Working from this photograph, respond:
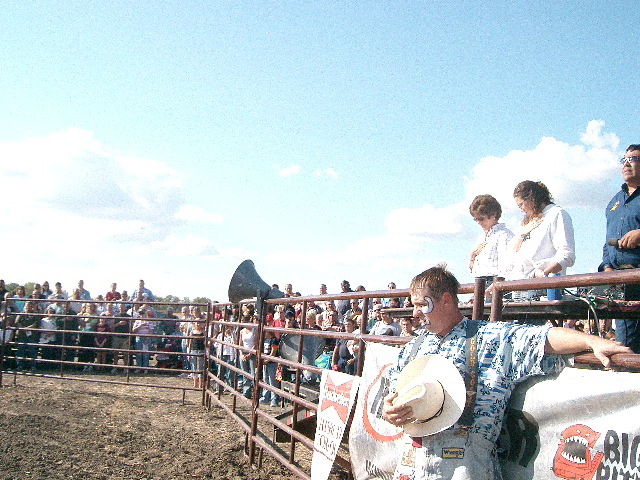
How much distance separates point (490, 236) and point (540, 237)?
2.16ft

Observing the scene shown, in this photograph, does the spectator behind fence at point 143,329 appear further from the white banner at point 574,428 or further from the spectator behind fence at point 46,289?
the white banner at point 574,428

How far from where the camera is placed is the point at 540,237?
4500mm

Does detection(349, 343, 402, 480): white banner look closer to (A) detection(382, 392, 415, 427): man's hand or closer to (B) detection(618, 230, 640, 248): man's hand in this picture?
(A) detection(382, 392, 415, 427): man's hand

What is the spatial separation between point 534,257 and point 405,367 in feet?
7.03

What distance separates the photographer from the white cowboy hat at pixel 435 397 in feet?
8.43

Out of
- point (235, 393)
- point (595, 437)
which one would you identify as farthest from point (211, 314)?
point (595, 437)

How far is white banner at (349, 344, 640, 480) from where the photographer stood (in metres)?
2.07

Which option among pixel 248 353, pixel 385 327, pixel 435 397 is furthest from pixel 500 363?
pixel 248 353

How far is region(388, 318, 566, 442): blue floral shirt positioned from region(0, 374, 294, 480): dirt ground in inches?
155

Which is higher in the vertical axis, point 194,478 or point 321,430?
point 321,430

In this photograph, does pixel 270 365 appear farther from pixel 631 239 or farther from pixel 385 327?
pixel 631 239

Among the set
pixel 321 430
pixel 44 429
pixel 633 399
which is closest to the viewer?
pixel 633 399

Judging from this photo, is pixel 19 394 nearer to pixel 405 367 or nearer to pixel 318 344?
pixel 318 344

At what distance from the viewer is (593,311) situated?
306cm
